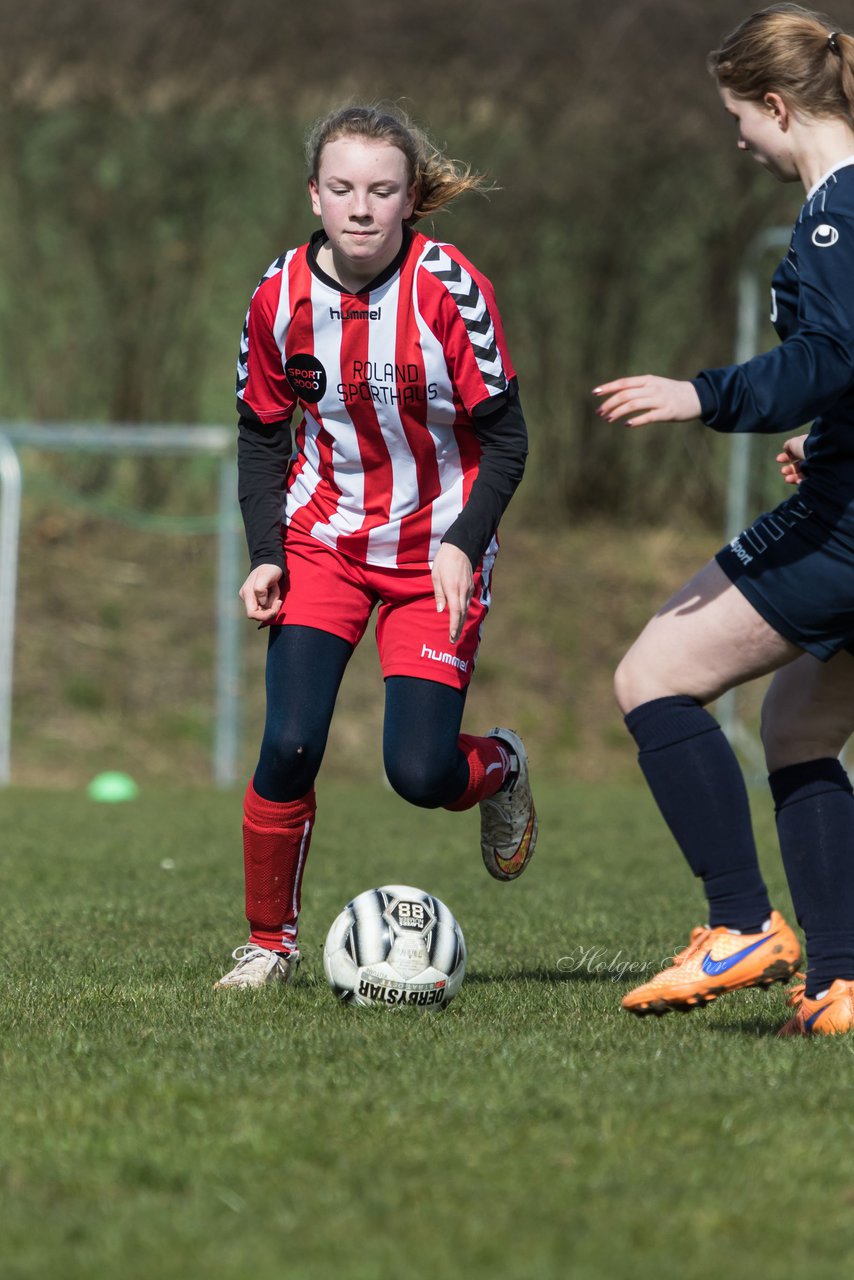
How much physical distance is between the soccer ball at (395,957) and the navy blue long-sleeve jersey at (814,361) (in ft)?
4.40

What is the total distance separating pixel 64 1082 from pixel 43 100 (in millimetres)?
11492

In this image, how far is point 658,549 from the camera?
46.3ft

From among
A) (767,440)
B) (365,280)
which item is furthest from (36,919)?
(767,440)

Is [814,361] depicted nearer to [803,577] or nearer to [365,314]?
[803,577]

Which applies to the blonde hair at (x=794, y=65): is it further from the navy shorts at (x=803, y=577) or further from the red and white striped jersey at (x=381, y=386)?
the red and white striped jersey at (x=381, y=386)

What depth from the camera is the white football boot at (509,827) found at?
478 cm

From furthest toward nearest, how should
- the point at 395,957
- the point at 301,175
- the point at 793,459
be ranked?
the point at 301,175 < the point at 395,957 < the point at 793,459

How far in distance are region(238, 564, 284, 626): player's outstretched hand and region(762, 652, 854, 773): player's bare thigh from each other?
1245 millimetres

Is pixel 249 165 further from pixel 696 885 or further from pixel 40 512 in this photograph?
pixel 696 885

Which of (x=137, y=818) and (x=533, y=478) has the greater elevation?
(x=533, y=478)

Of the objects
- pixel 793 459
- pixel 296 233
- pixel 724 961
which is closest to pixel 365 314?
pixel 793 459

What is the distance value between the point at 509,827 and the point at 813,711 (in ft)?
4.22

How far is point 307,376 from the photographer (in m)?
4.29

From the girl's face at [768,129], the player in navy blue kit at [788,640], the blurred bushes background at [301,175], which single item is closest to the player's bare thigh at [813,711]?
the player in navy blue kit at [788,640]
